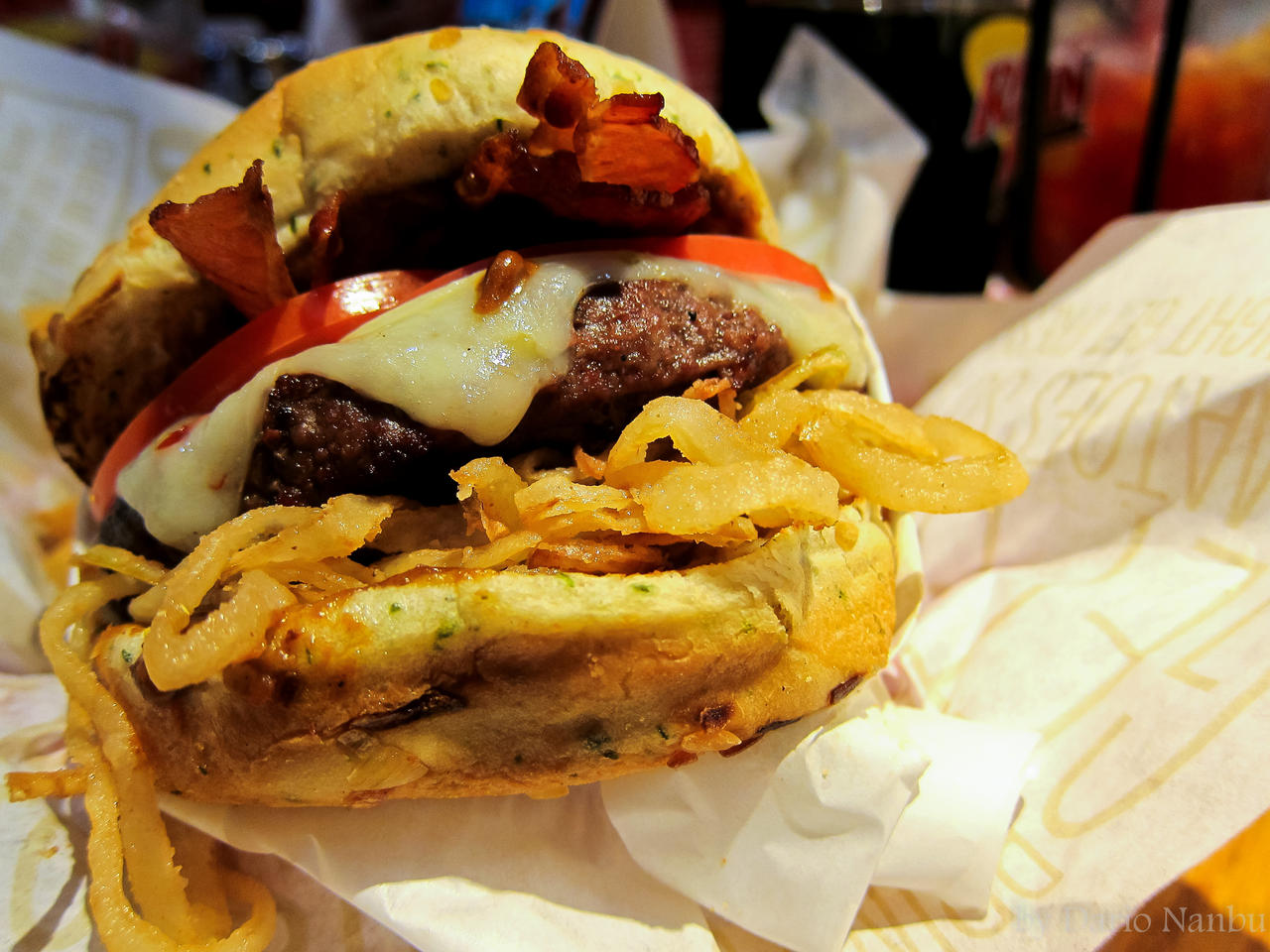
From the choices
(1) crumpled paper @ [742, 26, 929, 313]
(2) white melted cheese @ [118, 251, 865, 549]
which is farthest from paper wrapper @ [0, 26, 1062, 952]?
(1) crumpled paper @ [742, 26, 929, 313]

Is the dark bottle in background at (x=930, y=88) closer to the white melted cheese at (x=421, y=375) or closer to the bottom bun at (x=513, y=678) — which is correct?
the white melted cheese at (x=421, y=375)

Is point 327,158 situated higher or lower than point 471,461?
higher

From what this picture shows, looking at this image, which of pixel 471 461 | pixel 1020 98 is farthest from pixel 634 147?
pixel 1020 98

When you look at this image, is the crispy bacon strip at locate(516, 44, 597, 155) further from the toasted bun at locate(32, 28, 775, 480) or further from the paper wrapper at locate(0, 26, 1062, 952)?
the paper wrapper at locate(0, 26, 1062, 952)

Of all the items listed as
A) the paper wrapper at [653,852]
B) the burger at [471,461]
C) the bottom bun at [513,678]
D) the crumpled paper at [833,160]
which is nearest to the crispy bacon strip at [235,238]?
the burger at [471,461]

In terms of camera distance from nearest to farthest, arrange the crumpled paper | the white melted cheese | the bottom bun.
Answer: the bottom bun < the white melted cheese < the crumpled paper

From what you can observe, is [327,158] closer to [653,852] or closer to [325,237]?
[325,237]

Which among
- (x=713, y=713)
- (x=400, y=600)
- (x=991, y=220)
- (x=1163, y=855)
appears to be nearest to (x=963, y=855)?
(x=1163, y=855)
